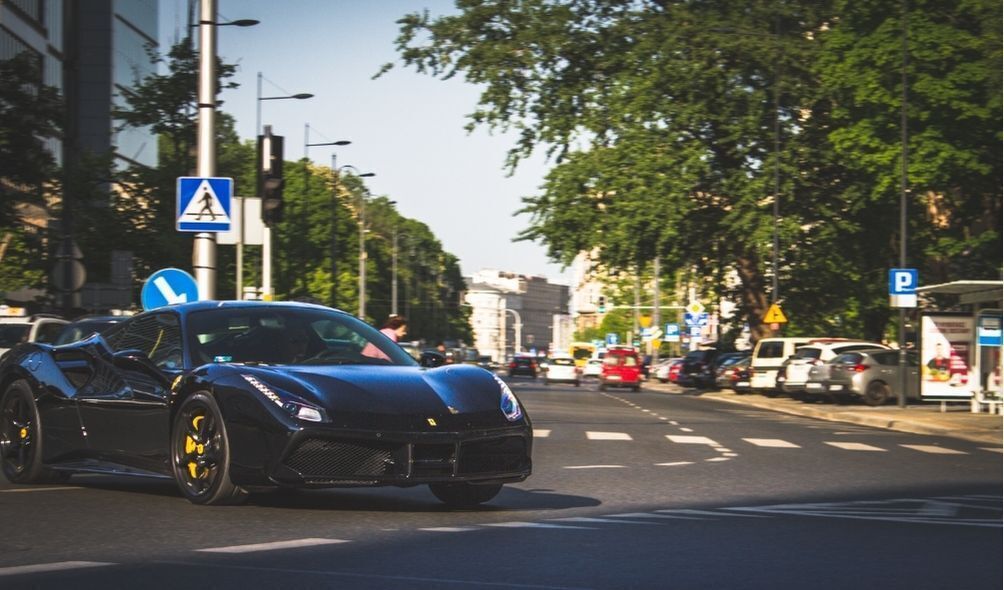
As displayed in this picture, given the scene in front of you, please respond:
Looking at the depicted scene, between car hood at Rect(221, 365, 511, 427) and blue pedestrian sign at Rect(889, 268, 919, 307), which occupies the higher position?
blue pedestrian sign at Rect(889, 268, 919, 307)

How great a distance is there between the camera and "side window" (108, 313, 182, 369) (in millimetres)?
10773

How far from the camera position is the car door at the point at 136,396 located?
34.7 ft

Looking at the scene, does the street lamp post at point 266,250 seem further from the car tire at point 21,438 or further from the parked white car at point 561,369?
the parked white car at point 561,369

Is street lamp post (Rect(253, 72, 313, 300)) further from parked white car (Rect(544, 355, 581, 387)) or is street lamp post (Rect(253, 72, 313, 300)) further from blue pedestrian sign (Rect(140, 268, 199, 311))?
parked white car (Rect(544, 355, 581, 387))

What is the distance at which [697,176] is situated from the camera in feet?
152

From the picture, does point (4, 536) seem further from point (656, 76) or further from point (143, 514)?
point (656, 76)

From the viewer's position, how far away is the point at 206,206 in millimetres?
18828

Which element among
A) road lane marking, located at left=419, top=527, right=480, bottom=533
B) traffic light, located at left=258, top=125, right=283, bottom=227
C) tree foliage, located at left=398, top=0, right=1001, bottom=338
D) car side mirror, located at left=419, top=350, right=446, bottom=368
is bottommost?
road lane marking, located at left=419, top=527, right=480, bottom=533

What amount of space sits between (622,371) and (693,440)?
4839 cm

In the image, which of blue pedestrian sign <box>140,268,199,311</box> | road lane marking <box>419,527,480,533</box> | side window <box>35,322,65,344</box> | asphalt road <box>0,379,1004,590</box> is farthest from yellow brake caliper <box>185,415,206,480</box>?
side window <box>35,322,65,344</box>

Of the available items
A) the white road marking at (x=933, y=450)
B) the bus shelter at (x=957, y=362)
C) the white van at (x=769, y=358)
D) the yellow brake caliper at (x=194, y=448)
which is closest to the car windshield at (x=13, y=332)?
the white road marking at (x=933, y=450)

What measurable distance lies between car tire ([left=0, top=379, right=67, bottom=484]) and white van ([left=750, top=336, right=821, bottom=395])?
3851 centimetres

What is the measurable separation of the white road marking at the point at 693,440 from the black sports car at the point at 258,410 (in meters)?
10.7

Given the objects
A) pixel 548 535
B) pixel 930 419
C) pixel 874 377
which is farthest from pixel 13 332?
pixel 548 535
